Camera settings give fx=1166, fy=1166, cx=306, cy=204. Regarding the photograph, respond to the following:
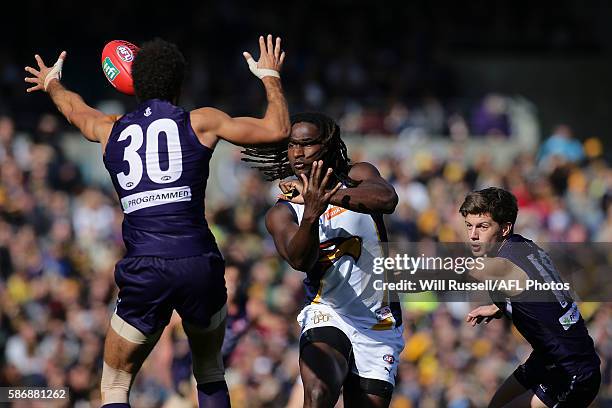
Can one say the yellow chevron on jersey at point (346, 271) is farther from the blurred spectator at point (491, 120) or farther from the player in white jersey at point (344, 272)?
the blurred spectator at point (491, 120)

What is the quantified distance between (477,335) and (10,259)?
240 inches

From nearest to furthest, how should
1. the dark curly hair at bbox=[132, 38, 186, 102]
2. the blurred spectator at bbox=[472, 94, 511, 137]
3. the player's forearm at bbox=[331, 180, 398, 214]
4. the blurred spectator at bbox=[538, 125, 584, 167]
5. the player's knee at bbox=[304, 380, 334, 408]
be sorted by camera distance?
the dark curly hair at bbox=[132, 38, 186, 102], the player's knee at bbox=[304, 380, 334, 408], the player's forearm at bbox=[331, 180, 398, 214], the blurred spectator at bbox=[538, 125, 584, 167], the blurred spectator at bbox=[472, 94, 511, 137]

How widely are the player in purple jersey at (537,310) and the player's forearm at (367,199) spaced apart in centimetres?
67

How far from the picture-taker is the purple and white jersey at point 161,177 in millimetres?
6645

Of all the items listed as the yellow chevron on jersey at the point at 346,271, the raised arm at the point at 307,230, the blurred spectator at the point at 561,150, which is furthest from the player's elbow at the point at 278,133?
the blurred spectator at the point at 561,150

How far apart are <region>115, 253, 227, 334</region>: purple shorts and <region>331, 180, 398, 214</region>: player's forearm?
33.5 inches

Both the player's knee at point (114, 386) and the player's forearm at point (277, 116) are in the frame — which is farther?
the player's knee at point (114, 386)

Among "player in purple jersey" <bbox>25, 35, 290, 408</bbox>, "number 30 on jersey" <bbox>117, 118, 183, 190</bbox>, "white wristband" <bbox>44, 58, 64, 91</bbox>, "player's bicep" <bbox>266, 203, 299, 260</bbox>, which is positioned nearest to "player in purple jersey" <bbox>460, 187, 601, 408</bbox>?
"player's bicep" <bbox>266, 203, 299, 260</bbox>

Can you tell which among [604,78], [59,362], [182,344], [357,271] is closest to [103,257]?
[59,362]

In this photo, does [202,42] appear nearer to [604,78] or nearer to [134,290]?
[604,78]

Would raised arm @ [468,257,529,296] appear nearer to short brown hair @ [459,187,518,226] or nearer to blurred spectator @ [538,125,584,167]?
short brown hair @ [459,187,518,226]

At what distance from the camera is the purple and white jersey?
6645 millimetres

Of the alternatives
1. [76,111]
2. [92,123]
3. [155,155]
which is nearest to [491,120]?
[76,111]

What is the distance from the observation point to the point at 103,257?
15.5 metres
